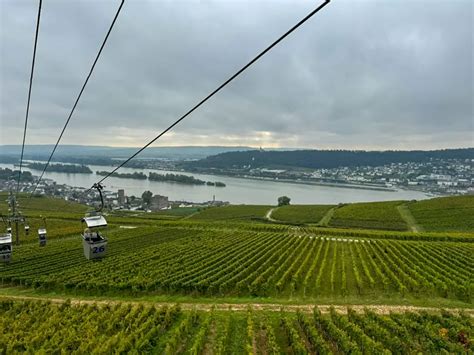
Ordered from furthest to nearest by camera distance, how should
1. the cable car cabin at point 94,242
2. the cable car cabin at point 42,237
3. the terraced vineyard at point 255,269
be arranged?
the cable car cabin at point 42,237, the terraced vineyard at point 255,269, the cable car cabin at point 94,242

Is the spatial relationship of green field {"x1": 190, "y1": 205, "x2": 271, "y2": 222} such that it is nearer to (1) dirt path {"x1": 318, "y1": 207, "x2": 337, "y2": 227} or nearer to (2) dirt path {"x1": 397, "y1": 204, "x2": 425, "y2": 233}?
(1) dirt path {"x1": 318, "y1": 207, "x2": 337, "y2": 227}

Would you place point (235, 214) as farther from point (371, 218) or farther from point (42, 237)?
point (42, 237)

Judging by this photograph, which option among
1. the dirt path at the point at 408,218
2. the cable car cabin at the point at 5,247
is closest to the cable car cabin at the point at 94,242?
the cable car cabin at the point at 5,247

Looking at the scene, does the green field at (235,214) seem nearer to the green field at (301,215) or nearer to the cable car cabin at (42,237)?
the green field at (301,215)

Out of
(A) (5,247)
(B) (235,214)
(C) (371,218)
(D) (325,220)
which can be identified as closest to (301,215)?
(D) (325,220)

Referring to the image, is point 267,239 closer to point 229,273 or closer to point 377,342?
point 229,273
